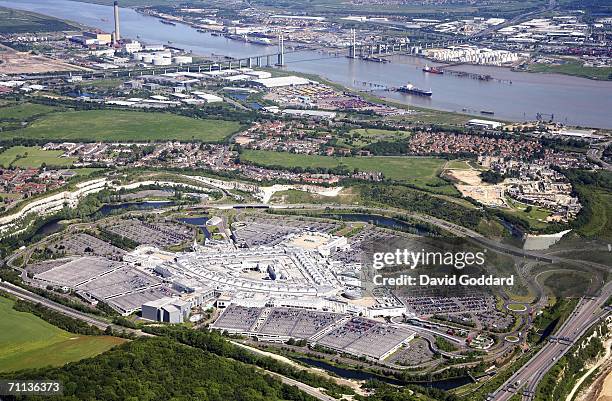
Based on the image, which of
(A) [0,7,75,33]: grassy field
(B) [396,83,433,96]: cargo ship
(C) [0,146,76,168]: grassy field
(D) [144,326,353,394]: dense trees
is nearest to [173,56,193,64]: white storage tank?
(B) [396,83,433,96]: cargo ship

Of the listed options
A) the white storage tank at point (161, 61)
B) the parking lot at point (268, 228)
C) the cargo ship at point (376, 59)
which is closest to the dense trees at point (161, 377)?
the parking lot at point (268, 228)

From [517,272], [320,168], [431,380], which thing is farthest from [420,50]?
[431,380]

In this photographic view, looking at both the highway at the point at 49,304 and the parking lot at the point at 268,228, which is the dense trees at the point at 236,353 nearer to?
the highway at the point at 49,304

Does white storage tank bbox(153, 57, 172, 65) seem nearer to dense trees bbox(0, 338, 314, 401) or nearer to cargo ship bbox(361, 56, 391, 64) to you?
cargo ship bbox(361, 56, 391, 64)

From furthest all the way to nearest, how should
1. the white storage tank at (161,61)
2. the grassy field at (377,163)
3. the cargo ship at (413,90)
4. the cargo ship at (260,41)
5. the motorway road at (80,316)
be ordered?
the cargo ship at (260,41)
the white storage tank at (161,61)
the cargo ship at (413,90)
the grassy field at (377,163)
the motorway road at (80,316)

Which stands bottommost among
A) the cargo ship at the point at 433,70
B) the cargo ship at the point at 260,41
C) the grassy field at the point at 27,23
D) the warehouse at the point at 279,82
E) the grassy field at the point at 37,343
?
the grassy field at the point at 37,343
